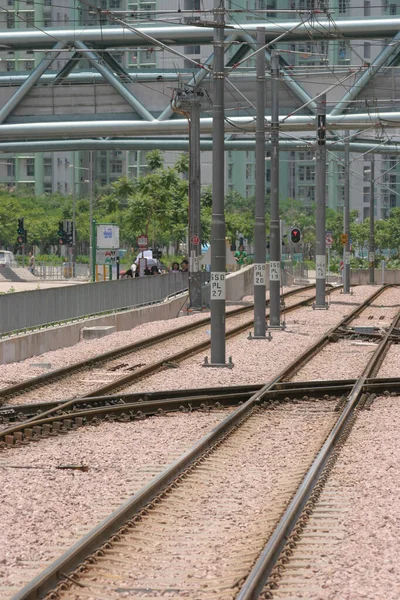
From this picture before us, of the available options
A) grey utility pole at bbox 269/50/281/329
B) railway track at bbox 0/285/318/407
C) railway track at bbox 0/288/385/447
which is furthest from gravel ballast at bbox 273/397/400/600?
grey utility pole at bbox 269/50/281/329

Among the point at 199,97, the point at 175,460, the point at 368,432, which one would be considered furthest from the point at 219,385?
the point at 199,97

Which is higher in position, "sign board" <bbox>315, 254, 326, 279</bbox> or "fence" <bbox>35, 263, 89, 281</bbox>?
"sign board" <bbox>315, 254, 326, 279</bbox>

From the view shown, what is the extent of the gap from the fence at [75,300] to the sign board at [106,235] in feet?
25.8

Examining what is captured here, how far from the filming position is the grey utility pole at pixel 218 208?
76.8ft

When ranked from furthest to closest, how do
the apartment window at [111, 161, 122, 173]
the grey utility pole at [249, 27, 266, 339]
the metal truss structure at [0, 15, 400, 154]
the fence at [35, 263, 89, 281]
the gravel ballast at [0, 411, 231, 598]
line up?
1. the apartment window at [111, 161, 122, 173]
2. the fence at [35, 263, 89, 281]
3. the metal truss structure at [0, 15, 400, 154]
4. the grey utility pole at [249, 27, 266, 339]
5. the gravel ballast at [0, 411, 231, 598]

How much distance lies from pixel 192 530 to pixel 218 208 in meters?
14.5

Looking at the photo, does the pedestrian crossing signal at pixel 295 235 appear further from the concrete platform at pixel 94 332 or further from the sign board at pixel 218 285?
the sign board at pixel 218 285

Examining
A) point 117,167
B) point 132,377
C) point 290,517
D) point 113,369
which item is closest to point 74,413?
point 132,377

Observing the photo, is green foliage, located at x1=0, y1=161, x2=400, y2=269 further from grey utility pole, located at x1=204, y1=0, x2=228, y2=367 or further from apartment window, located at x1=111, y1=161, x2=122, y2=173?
grey utility pole, located at x1=204, y1=0, x2=228, y2=367

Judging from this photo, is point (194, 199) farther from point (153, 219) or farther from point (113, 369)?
point (153, 219)

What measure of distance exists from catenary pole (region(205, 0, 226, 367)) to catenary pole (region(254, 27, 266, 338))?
5211 millimetres

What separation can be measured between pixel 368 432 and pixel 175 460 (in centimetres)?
373

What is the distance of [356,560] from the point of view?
8742 mm

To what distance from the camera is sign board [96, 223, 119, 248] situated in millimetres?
53406
